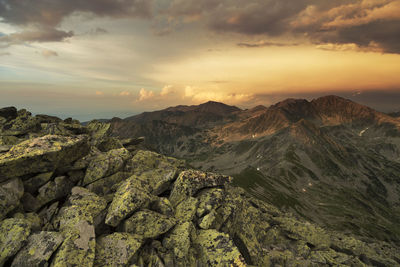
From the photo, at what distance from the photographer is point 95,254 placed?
50.8 feet

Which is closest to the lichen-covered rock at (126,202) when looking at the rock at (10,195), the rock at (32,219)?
the rock at (32,219)

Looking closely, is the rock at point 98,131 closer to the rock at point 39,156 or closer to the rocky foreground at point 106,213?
the rocky foreground at point 106,213

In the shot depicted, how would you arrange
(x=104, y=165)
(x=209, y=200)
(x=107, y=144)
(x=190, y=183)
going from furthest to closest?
1. (x=107, y=144)
2. (x=190, y=183)
3. (x=104, y=165)
4. (x=209, y=200)

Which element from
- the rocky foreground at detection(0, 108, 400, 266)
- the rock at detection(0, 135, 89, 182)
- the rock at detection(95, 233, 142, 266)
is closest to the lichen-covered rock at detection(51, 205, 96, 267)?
the rocky foreground at detection(0, 108, 400, 266)

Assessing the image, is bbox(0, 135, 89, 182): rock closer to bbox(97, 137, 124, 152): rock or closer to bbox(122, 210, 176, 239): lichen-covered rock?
bbox(122, 210, 176, 239): lichen-covered rock

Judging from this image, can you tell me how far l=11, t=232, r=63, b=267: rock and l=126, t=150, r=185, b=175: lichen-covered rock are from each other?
467 inches

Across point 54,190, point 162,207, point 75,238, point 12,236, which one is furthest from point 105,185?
point 12,236

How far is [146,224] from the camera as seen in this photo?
1827 centimetres

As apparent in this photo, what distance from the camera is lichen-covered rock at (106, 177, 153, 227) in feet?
58.6

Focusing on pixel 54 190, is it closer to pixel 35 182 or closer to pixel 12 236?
pixel 35 182

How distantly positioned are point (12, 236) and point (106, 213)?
6235 millimetres

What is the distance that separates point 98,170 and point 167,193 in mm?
8022

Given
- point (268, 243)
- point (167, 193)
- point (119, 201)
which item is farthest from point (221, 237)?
point (268, 243)

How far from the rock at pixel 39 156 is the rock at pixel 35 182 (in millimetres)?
553
